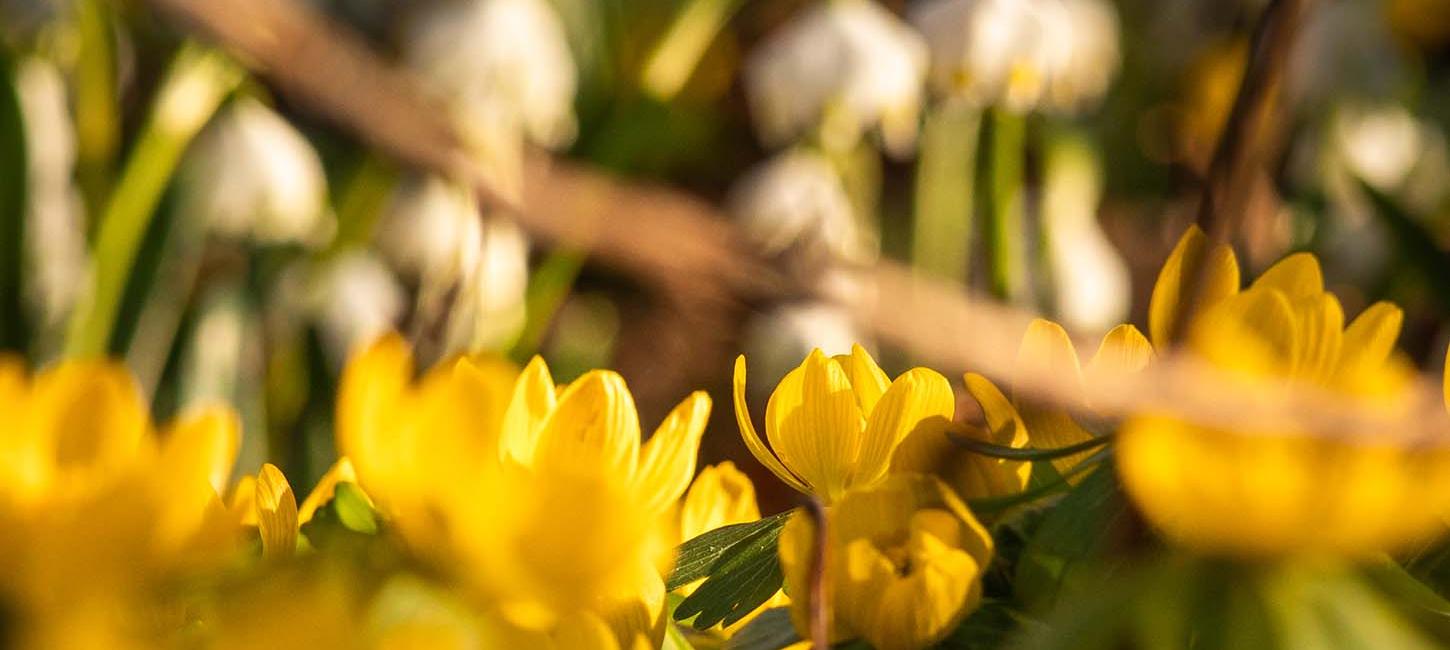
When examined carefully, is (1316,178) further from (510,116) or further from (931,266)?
(510,116)

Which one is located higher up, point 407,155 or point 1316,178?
point 407,155

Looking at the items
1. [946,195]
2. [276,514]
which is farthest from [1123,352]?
[946,195]

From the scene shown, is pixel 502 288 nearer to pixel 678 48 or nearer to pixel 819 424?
pixel 678 48

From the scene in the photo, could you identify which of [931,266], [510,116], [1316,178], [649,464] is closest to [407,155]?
[649,464]

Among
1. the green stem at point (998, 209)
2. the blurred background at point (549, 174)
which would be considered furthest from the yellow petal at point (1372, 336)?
the green stem at point (998, 209)

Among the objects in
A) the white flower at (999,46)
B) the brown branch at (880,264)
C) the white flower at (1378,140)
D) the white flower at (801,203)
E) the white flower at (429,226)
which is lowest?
the white flower at (429,226)

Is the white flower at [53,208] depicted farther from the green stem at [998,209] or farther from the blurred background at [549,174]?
the green stem at [998,209]

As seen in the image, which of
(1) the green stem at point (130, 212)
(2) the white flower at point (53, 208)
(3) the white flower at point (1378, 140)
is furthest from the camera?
→ (3) the white flower at point (1378, 140)

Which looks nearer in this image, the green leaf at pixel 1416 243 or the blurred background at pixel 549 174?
the green leaf at pixel 1416 243
